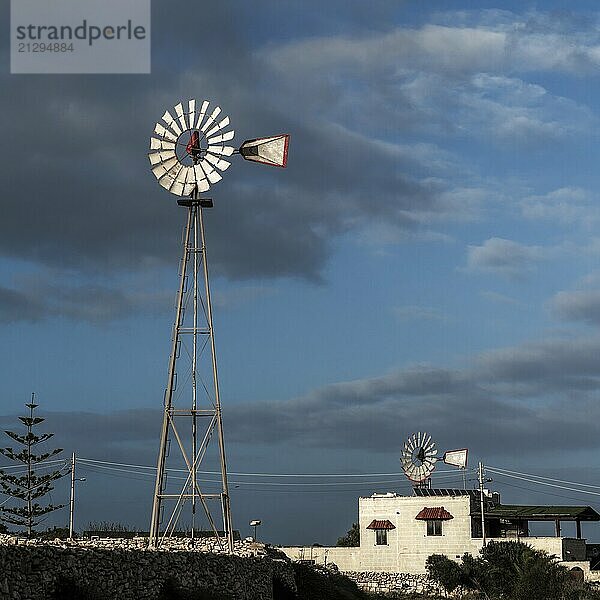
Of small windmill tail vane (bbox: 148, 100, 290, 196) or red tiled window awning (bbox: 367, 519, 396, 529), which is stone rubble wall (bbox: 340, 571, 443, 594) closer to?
red tiled window awning (bbox: 367, 519, 396, 529)

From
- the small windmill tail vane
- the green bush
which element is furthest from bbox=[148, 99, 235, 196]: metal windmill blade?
the green bush

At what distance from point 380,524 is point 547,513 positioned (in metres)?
12.3

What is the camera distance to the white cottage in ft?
Result: 208

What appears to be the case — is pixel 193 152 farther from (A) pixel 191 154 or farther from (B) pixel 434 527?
(B) pixel 434 527

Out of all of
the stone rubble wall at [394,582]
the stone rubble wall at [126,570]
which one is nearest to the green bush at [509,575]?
the stone rubble wall at [394,582]

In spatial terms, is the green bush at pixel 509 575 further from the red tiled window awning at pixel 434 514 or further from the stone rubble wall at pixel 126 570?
the stone rubble wall at pixel 126 570

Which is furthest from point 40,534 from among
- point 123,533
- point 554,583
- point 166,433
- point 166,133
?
point 554,583

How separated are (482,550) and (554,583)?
44.6 feet

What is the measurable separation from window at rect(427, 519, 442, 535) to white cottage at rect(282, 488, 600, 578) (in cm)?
3

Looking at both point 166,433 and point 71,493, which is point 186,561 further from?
point 71,493

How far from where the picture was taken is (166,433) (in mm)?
35281

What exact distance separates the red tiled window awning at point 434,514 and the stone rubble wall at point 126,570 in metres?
29.0

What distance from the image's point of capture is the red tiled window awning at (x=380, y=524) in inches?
2581

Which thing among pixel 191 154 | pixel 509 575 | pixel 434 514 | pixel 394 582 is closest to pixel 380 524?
pixel 434 514
